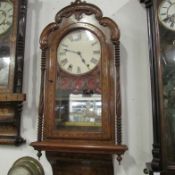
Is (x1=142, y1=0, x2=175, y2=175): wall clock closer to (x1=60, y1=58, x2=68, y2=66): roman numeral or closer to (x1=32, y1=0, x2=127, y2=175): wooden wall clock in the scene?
(x1=32, y1=0, x2=127, y2=175): wooden wall clock

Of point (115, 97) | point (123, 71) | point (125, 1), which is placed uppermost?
point (125, 1)

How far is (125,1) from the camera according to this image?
4.20 feet

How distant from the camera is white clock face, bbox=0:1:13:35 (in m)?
1.30

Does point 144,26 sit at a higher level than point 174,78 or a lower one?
higher

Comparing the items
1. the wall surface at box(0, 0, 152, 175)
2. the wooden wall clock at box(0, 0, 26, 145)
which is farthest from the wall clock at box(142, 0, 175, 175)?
the wooden wall clock at box(0, 0, 26, 145)

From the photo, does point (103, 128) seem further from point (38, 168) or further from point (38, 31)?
point (38, 31)

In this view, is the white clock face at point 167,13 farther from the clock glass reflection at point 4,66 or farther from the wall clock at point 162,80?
the clock glass reflection at point 4,66

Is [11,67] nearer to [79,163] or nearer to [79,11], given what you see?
[79,11]

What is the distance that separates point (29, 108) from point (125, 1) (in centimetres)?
79

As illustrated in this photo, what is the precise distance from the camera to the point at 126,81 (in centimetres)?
121

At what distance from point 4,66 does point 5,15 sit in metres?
0.30

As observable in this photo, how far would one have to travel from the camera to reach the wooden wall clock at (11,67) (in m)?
1.24

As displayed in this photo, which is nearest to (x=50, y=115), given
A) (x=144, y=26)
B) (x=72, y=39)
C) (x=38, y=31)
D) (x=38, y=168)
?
(x=38, y=168)

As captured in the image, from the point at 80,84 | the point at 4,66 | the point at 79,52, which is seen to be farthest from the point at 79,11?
the point at 4,66
